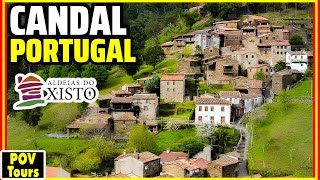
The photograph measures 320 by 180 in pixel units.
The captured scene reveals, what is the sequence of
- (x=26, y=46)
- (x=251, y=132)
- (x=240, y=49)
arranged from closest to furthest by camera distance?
(x=26, y=46), (x=251, y=132), (x=240, y=49)

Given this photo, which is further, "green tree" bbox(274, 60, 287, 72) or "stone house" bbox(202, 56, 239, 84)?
"green tree" bbox(274, 60, 287, 72)

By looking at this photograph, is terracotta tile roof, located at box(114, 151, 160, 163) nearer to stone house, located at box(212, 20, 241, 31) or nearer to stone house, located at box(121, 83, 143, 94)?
stone house, located at box(121, 83, 143, 94)

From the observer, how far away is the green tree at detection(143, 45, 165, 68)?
20.0 m

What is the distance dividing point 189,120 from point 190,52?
5.26 metres

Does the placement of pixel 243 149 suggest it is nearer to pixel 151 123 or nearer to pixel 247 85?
pixel 151 123

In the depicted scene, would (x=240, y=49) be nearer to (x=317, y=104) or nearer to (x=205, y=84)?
(x=205, y=84)

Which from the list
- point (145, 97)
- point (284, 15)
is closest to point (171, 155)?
point (145, 97)

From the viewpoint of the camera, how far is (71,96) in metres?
9.02

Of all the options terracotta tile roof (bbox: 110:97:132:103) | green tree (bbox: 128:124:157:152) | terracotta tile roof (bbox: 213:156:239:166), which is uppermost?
terracotta tile roof (bbox: 110:97:132:103)

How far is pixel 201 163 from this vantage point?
12.9m

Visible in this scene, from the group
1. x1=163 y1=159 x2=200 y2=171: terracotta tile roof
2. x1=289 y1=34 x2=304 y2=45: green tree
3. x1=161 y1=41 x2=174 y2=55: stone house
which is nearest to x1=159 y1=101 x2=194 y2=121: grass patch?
x1=163 y1=159 x2=200 y2=171: terracotta tile roof

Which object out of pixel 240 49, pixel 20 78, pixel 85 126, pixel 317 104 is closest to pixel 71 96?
pixel 20 78

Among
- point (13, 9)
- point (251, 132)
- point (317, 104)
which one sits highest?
point (13, 9)

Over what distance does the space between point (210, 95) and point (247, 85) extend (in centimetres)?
132
